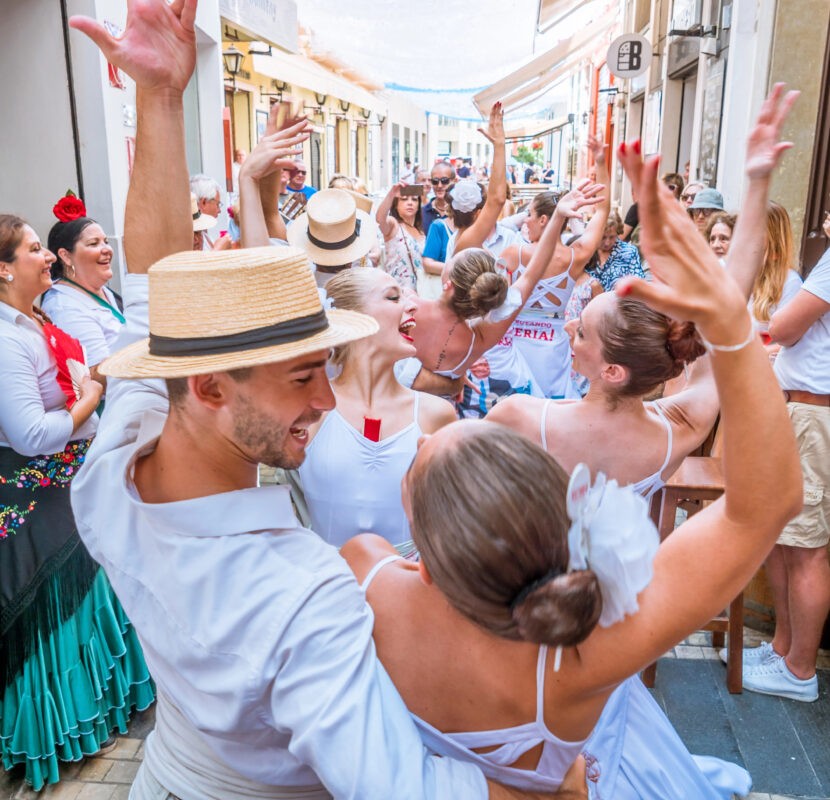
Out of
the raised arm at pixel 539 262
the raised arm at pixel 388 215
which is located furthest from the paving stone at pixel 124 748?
the raised arm at pixel 388 215

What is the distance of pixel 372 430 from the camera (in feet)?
7.14

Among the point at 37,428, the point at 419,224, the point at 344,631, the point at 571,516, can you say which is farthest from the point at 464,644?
the point at 419,224

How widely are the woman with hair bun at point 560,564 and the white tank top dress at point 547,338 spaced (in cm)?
334

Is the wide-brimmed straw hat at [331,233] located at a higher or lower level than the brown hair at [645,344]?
higher

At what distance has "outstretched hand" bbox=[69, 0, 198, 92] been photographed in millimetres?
1550

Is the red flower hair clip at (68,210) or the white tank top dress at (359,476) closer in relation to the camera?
the white tank top dress at (359,476)

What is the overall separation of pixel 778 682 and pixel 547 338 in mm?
2227

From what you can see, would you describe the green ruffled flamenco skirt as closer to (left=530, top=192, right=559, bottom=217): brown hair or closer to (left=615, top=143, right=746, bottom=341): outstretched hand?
(left=615, top=143, right=746, bottom=341): outstretched hand

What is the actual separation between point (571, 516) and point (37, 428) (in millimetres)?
2130

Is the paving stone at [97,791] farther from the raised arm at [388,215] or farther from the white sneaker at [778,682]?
the raised arm at [388,215]

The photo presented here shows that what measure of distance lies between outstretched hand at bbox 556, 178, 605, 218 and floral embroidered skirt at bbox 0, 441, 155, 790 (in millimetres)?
2347

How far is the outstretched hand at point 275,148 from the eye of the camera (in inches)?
91.3

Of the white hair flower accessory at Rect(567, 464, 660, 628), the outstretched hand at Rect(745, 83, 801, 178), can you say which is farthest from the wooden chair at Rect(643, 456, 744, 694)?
the white hair flower accessory at Rect(567, 464, 660, 628)

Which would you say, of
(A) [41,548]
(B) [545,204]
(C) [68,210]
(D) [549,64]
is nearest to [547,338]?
(B) [545,204]
